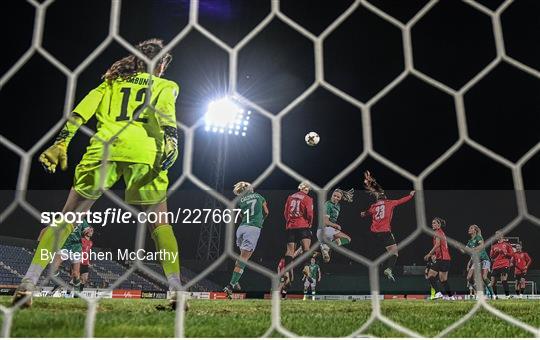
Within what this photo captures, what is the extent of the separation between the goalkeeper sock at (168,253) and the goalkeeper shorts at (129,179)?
0.25 ft

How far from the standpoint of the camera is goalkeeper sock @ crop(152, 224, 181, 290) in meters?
1.19

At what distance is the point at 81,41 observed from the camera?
11.6ft

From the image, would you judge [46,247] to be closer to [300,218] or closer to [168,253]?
[168,253]

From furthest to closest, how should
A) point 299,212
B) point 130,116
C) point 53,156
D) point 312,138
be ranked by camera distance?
point 312,138
point 299,212
point 130,116
point 53,156

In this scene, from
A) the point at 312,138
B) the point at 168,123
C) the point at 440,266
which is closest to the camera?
the point at 168,123

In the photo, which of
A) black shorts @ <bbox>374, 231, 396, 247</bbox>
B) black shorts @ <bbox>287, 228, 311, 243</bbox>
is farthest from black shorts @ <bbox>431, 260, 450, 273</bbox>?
black shorts @ <bbox>287, 228, 311, 243</bbox>

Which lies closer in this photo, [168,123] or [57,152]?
[168,123]

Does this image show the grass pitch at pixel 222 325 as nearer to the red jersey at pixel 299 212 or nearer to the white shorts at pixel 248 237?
the white shorts at pixel 248 237

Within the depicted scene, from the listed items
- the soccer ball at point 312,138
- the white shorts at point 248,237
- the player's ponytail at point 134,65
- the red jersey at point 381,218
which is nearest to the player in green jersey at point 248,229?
the white shorts at point 248,237

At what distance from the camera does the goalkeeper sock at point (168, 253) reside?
1193mm

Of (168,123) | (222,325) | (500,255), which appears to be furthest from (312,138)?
(222,325)

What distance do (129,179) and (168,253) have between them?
0.26 metres

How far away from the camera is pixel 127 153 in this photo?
1.34 m

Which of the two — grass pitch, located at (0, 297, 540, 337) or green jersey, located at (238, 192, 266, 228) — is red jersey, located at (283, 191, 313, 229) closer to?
green jersey, located at (238, 192, 266, 228)
